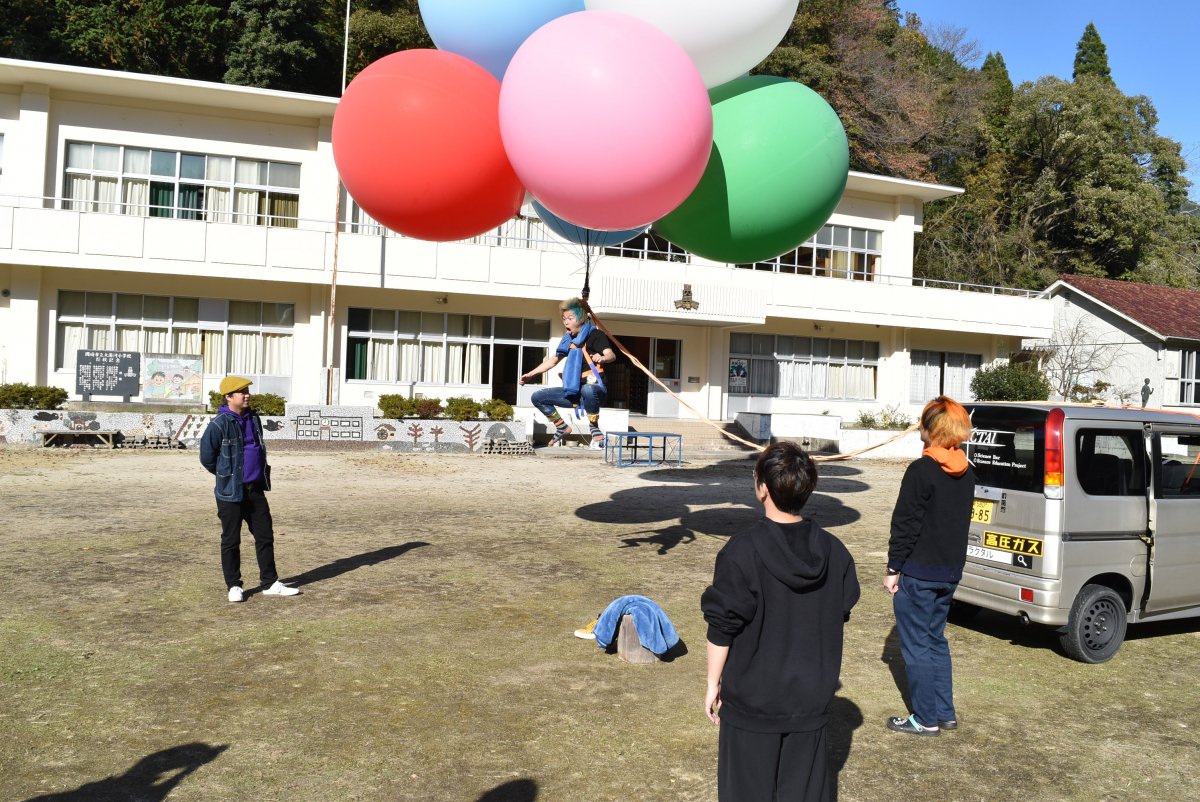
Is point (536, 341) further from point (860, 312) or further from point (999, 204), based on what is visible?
point (999, 204)

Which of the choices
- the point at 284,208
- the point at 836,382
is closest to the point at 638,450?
the point at 836,382

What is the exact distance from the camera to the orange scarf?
17.1 ft

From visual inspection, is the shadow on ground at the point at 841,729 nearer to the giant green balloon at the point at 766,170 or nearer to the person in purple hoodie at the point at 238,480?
the giant green balloon at the point at 766,170

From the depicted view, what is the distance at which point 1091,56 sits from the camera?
4975cm

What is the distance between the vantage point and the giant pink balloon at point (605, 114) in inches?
228

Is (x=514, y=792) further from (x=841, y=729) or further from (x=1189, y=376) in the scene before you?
(x=1189, y=376)

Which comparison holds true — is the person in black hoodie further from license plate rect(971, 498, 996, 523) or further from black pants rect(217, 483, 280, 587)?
black pants rect(217, 483, 280, 587)

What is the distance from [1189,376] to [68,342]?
36376mm

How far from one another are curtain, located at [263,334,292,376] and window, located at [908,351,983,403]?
2097cm

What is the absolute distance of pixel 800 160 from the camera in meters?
6.84

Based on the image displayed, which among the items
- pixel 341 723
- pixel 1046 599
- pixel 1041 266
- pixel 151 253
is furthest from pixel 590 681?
pixel 1041 266

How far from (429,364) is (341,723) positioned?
21.4 meters

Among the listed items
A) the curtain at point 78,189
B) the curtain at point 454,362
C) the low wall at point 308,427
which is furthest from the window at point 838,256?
the curtain at point 78,189

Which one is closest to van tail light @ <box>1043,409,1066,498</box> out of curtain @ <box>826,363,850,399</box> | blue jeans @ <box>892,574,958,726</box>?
blue jeans @ <box>892,574,958,726</box>
